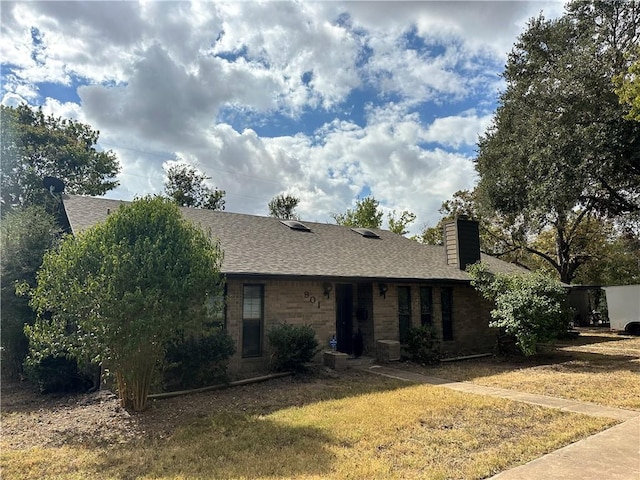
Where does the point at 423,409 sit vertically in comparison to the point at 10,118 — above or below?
below

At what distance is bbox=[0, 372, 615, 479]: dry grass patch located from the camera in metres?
4.60

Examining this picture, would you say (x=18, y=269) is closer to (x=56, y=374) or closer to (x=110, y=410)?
(x=56, y=374)

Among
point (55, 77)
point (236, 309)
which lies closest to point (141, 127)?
point (55, 77)

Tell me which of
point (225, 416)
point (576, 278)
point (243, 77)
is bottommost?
point (225, 416)

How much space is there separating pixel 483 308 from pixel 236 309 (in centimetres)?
996

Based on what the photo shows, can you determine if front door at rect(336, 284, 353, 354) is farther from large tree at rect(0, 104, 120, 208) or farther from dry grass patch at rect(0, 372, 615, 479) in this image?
large tree at rect(0, 104, 120, 208)

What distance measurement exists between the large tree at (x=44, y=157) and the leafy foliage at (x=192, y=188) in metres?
8.19

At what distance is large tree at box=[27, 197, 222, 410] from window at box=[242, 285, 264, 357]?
319cm

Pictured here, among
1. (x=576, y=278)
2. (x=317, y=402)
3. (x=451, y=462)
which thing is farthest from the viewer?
(x=576, y=278)

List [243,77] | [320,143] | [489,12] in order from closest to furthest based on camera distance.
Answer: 1. [489,12]
2. [243,77]
3. [320,143]

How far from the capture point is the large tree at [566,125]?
16.1 metres

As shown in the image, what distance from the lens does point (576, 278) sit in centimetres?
3809

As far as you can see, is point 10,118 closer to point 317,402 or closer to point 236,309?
point 236,309

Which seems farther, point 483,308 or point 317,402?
point 483,308
